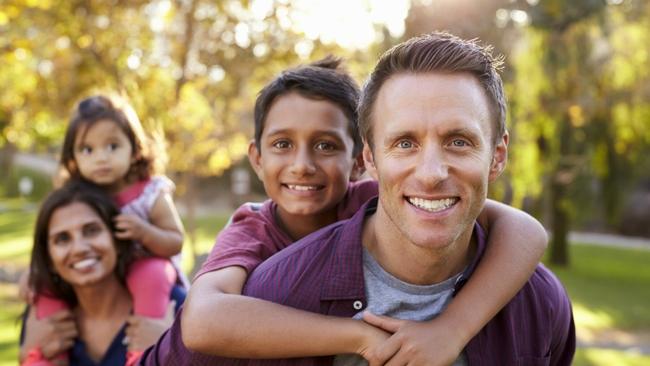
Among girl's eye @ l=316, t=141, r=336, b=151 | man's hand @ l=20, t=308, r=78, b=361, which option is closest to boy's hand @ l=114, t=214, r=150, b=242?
man's hand @ l=20, t=308, r=78, b=361

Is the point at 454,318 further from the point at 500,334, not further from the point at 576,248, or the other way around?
the point at 576,248

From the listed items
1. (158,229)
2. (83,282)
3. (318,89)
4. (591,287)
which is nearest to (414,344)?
(318,89)

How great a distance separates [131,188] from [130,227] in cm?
41

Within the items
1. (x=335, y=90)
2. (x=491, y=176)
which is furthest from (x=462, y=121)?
(x=335, y=90)

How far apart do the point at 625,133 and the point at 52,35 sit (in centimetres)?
1067

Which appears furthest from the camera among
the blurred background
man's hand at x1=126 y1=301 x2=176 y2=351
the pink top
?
the blurred background

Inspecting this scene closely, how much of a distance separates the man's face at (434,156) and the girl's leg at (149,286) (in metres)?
1.69

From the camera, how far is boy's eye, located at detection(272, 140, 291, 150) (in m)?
2.78

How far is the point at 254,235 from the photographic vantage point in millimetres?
2613

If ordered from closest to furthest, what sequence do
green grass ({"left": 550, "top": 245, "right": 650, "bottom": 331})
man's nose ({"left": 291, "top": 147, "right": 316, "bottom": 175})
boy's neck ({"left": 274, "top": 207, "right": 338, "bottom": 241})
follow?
1. man's nose ({"left": 291, "top": 147, "right": 316, "bottom": 175})
2. boy's neck ({"left": 274, "top": 207, "right": 338, "bottom": 241})
3. green grass ({"left": 550, "top": 245, "right": 650, "bottom": 331})

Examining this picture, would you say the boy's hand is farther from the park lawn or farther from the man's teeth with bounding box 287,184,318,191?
the park lawn

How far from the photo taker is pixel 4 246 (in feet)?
66.9

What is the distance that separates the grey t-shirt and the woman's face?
1.63 metres

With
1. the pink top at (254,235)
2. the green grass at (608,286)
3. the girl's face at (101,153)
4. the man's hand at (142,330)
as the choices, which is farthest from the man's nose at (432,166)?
the green grass at (608,286)
